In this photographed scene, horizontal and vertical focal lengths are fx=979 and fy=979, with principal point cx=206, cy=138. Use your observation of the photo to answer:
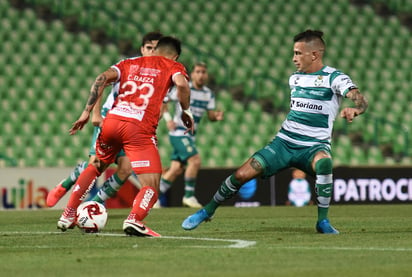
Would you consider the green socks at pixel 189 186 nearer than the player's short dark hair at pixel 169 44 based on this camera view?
No

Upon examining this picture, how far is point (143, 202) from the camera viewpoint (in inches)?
313

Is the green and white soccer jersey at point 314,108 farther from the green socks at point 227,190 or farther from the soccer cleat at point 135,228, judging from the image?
the soccer cleat at point 135,228

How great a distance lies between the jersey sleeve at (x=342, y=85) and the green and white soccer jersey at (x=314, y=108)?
29 millimetres

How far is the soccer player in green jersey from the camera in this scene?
8609 millimetres

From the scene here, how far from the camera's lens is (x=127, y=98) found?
8.25 metres

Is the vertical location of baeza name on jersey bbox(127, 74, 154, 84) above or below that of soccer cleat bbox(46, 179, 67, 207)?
above

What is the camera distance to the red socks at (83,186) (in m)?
8.83

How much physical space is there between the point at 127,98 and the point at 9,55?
38.0 ft

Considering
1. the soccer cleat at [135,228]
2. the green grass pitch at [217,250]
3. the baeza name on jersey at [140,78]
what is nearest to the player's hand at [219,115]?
the green grass pitch at [217,250]

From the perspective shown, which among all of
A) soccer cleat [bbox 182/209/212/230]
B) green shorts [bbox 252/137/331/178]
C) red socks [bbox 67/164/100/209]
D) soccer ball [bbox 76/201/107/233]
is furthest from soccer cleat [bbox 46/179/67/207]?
green shorts [bbox 252/137/331/178]

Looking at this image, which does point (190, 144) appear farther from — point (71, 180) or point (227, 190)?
point (227, 190)

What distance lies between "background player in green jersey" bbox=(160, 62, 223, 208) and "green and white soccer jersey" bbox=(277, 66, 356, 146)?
6.12 m

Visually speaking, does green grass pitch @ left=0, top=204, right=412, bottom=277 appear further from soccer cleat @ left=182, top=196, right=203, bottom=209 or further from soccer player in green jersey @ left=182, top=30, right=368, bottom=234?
soccer cleat @ left=182, top=196, right=203, bottom=209

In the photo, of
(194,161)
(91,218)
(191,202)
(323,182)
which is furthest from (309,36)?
(191,202)
